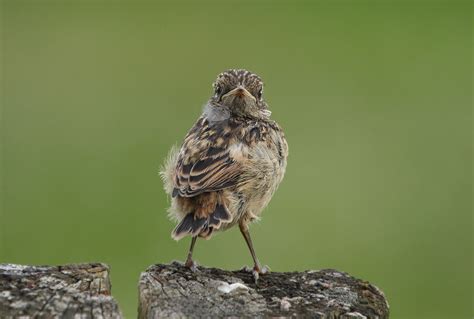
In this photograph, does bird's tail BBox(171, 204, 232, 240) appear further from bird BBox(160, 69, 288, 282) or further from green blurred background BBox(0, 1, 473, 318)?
green blurred background BBox(0, 1, 473, 318)

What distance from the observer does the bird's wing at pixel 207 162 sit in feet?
25.9

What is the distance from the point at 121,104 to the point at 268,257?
6.62 metres

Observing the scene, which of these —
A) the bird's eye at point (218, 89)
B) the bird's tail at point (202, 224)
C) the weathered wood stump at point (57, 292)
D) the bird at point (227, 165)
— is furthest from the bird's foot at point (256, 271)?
the bird's eye at point (218, 89)

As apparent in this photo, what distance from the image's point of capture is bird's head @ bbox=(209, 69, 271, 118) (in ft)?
29.6

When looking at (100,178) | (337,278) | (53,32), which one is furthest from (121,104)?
(337,278)

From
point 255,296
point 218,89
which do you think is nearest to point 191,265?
point 255,296

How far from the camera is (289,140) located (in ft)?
59.0

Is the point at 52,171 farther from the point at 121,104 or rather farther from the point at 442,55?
the point at 442,55

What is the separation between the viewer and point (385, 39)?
84.6ft

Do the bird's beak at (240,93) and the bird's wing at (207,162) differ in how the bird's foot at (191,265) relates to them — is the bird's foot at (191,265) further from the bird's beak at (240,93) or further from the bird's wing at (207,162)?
the bird's beak at (240,93)

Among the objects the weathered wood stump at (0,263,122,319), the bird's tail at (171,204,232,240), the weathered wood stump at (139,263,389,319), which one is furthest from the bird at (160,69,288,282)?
the weathered wood stump at (0,263,122,319)

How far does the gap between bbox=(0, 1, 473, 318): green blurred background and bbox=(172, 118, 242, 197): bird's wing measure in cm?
424

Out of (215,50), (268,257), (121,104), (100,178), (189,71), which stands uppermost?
(215,50)

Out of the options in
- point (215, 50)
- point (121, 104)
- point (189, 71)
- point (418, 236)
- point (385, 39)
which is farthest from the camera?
point (385, 39)
